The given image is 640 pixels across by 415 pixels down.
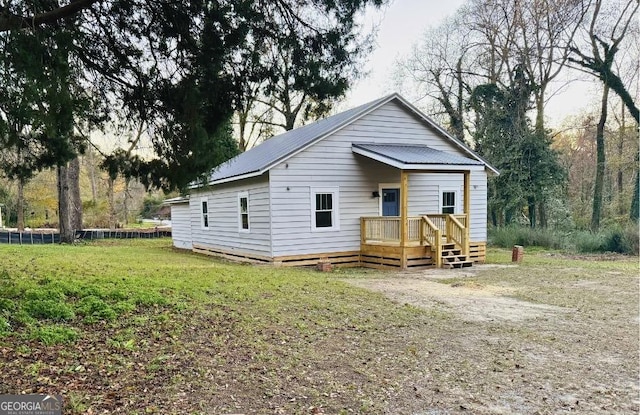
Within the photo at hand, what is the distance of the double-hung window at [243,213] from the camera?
45.2 feet

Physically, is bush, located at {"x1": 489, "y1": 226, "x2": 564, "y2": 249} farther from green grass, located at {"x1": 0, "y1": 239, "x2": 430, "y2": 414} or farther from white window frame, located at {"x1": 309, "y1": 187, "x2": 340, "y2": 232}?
green grass, located at {"x1": 0, "y1": 239, "x2": 430, "y2": 414}

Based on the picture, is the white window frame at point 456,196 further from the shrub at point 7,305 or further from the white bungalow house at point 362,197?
the shrub at point 7,305

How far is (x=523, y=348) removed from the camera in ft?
15.9

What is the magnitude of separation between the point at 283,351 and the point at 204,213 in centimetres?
1387

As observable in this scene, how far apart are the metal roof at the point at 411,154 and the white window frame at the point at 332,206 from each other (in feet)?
4.58

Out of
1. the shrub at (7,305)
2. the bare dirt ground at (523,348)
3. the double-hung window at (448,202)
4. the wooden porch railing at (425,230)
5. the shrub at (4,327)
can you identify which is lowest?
the bare dirt ground at (523,348)

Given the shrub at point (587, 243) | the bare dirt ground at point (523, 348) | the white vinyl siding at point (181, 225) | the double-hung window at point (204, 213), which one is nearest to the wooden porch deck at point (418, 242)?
the bare dirt ground at point (523, 348)

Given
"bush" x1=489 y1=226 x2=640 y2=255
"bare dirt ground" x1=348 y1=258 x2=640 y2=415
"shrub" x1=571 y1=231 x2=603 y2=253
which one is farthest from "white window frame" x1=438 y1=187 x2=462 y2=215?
"shrub" x1=571 y1=231 x2=603 y2=253

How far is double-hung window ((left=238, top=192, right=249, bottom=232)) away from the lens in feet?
45.2

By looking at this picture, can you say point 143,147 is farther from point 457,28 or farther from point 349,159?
point 457,28

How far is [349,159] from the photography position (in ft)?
42.7

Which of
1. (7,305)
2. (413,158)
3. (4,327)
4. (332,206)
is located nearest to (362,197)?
(332,206)

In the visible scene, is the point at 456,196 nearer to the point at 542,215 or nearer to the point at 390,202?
the point at 390,202

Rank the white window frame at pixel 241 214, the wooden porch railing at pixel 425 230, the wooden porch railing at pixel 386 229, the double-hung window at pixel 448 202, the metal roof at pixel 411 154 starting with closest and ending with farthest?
the metal roof at pixel 411 154, the wooden porch railing at pixel 425 230, the wooden porch railing at pixel 386 229, the white window frame at pixel 241 214, the double-hung window at pixel 448 202
